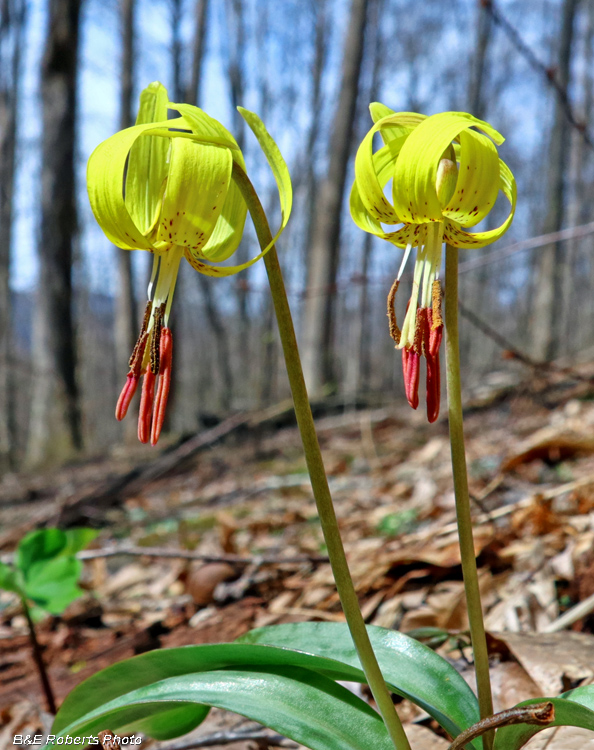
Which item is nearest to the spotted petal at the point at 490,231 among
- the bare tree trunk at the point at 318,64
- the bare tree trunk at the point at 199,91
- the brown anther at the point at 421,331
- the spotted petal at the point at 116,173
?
the brown anther at the point at 421,331

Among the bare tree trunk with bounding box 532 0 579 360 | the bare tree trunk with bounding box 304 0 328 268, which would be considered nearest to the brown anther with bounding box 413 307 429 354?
the bare tree trunk with bounding box 532 0 579 360

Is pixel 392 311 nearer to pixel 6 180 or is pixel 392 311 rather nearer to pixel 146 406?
pixel 146 406

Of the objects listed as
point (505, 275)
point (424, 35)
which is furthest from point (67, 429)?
point (505, 275)

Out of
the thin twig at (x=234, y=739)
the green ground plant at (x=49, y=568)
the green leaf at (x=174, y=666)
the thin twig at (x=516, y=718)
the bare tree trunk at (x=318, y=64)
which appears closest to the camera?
the thin twig at (x=516, y=718)

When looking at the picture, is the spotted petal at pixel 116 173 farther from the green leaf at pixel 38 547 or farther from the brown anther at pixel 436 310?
the green leaf at pixel 38 547

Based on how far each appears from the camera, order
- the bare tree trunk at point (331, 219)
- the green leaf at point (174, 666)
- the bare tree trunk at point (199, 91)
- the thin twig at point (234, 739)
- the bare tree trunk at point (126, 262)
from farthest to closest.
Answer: the bare tree trunk at point (199, 91) < the bare tree trunk at point (126, 262) < the bare tree trunk at point (331, 219) < the thin twig at point (234, 739) < the green leaf at point (174, 666)

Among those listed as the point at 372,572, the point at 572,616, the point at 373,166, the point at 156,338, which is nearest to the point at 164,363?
the point at 156,338
